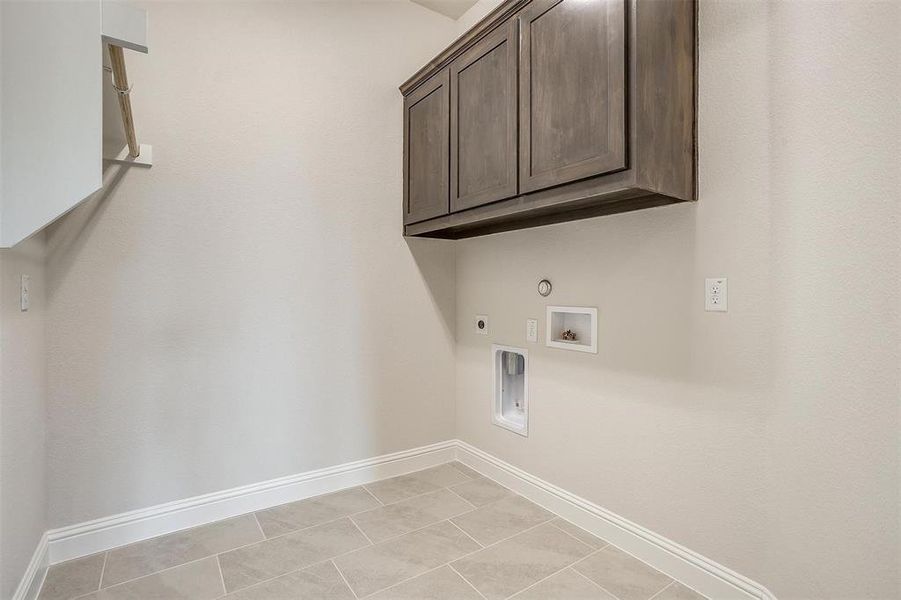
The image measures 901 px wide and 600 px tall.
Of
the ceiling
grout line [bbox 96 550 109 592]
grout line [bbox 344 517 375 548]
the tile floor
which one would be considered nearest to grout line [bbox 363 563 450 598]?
the tile floor

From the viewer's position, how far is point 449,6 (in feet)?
9.30

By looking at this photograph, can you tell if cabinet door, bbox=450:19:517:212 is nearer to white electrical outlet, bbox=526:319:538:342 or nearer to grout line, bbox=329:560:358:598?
white electrical outlet, bbox=526:319:538:342

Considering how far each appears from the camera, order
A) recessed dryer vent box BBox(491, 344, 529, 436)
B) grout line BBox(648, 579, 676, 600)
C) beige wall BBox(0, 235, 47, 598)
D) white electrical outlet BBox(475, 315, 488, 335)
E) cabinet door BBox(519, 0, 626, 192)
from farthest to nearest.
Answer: white electrical outlet BBox(475, 315, 488, 335) < recessed dryer vent box BBox(491, 344, 529, 436) < grout line BBox(648, 579, 676, 600) < cabinet door BBox(519, 0, 626, 192) < beige wall BBox(0, 235, 47, 598)

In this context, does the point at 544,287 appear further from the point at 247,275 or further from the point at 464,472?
the point at 247,275

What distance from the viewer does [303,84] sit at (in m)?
2.41

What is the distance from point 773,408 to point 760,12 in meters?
1.33

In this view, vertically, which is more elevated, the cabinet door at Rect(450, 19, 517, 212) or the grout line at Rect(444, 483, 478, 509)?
the cabinet door at Rect(450, 19, 517, 212)

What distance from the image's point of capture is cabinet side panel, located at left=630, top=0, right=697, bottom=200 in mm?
1463

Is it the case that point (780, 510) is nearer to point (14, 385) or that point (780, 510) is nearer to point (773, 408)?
point (773, 408)

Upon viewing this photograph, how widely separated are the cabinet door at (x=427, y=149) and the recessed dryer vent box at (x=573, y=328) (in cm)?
81

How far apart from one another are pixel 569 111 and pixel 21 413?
2.26 m

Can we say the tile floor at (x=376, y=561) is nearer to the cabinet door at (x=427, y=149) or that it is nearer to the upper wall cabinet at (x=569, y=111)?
the upper wall cabinet at (x=569, y=111)

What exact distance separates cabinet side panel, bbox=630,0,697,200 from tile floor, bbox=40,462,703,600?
1521 mm

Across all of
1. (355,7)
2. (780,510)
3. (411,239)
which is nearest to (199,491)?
(411,239)
